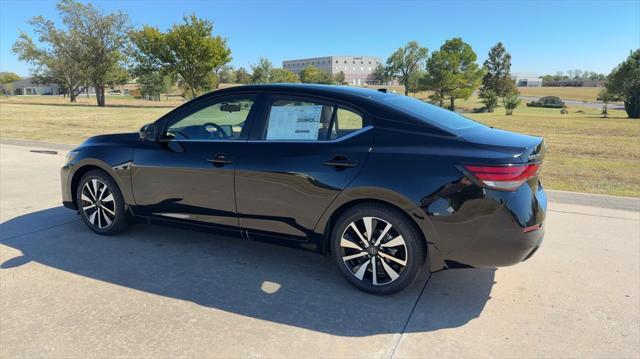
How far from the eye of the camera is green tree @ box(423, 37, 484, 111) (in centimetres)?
5622

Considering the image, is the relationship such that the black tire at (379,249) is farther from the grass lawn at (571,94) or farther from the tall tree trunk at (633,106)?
the grass lawn at (571,94)

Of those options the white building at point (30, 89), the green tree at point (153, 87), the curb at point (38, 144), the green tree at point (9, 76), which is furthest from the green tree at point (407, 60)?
the green tree at point (9, 76)

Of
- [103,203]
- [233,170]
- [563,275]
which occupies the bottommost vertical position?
[563,275]

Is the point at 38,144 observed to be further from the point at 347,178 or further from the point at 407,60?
the point at 407,60

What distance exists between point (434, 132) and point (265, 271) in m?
1.86

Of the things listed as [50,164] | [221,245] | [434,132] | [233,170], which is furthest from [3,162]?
[434,132]

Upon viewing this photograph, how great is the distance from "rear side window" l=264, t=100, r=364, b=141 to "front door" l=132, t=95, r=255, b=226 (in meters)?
0.26

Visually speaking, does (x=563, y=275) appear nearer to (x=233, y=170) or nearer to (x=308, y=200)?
(x=308, y=200)

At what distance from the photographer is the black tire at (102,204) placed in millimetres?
4617

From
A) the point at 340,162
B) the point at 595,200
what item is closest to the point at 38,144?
the point at 340,162

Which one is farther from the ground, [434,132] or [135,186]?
[434,132]

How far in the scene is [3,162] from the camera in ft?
30.6

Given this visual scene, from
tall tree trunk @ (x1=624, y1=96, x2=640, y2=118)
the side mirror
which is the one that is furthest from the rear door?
tall tree trunk @ (x1=624, y1=96, x2=640, y2=118)

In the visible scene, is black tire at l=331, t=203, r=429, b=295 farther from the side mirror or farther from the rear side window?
the side mirror
